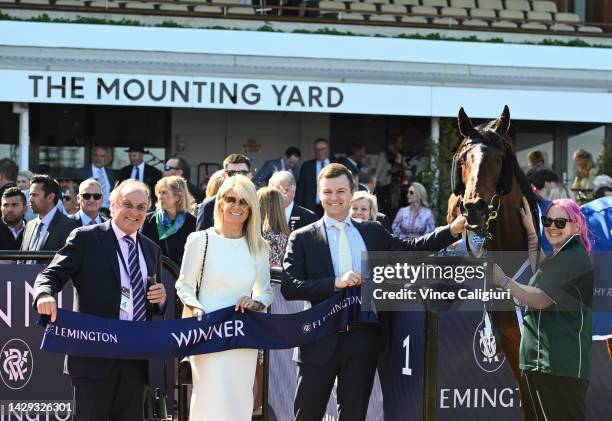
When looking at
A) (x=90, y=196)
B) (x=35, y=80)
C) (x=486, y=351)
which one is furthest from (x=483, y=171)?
(x=35, y=80)

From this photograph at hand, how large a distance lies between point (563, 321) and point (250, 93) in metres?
10.9

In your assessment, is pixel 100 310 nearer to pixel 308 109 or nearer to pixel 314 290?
pixel 314 290

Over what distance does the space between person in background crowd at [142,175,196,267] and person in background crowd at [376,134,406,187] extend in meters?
9.14

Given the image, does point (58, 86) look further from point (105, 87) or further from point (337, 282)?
point (337, 282)

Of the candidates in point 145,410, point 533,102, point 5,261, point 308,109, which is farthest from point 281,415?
point 533,102

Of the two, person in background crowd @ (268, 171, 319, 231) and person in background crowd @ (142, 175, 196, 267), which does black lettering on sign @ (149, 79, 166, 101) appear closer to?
person in background crowd @ (142, 175, 196, 267)

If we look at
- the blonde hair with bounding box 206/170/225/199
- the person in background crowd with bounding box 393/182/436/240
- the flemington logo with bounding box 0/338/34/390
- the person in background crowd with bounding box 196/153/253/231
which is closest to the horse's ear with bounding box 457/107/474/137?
the person in background crowd with bounding box 196/153/253/231

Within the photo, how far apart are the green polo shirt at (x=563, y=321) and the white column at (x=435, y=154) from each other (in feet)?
33.9

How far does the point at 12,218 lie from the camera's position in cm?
921

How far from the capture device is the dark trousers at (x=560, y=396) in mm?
5242

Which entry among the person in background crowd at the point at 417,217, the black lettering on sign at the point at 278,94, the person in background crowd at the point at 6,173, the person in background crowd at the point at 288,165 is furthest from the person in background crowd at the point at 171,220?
the black lettering on sign at the point at 278,94

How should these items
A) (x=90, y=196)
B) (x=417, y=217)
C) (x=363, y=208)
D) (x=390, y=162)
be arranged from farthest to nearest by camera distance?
1. (x=390, y=162)
2. (x=417, y=217)
3. (x=90, y=196)
4. (x=363, y=208)

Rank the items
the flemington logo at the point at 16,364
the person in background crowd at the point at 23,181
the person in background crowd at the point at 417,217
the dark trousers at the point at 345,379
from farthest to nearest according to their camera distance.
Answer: the person in background crowd at the point at 417,217
the person in background crowd at the point at 23,181
the flemington logo at the point at 16,364
the dark trousers at the point at 345,379
